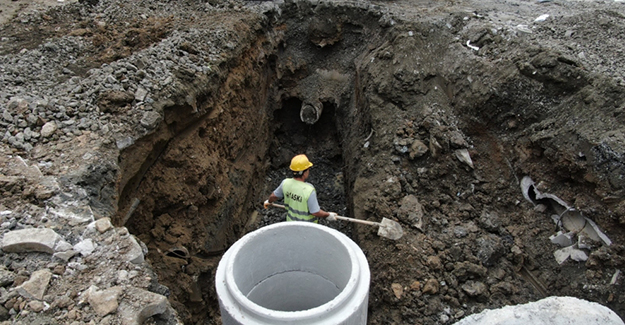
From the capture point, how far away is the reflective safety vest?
3.89m

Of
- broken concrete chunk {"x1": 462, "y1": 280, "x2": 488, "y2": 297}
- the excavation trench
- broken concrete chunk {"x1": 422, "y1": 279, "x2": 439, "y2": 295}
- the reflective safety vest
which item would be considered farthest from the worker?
broken concrete chunk {"x1": 462, "y1": 280, "x2": 488, "y2": 297}

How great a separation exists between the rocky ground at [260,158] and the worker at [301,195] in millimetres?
898

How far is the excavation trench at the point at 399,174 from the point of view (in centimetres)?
366

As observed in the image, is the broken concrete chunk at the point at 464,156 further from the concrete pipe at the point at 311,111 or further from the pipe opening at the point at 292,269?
the concrete pipe at the point at 311,111

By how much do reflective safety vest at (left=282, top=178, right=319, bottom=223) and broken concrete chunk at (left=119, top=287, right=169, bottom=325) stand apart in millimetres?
1903

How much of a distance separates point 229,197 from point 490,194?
3479 millimetres

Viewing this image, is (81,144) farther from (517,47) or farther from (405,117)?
(517,47)

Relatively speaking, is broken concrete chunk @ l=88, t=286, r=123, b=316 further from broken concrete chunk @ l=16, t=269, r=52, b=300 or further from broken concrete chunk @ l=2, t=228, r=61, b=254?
broken concrete chunk @ l=2, t=228, r=61, b=254

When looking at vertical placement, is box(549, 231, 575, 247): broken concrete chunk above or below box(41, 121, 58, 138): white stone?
below

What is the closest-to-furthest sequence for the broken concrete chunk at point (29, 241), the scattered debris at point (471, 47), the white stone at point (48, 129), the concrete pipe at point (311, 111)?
the broken concrete chunk at point (29, 241)
the white stone at point (48, 129)
the scattered debris at point (471, 47)
the concrete pipe at point (311, 111)

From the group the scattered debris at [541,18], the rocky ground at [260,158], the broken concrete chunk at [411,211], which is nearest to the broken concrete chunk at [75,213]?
the rocky ground at [260,158]

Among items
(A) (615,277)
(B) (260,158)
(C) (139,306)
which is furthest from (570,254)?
(B) (260,158)

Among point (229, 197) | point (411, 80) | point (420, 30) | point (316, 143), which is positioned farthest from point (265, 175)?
point (420, 30)

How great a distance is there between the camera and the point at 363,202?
15.9 ft
